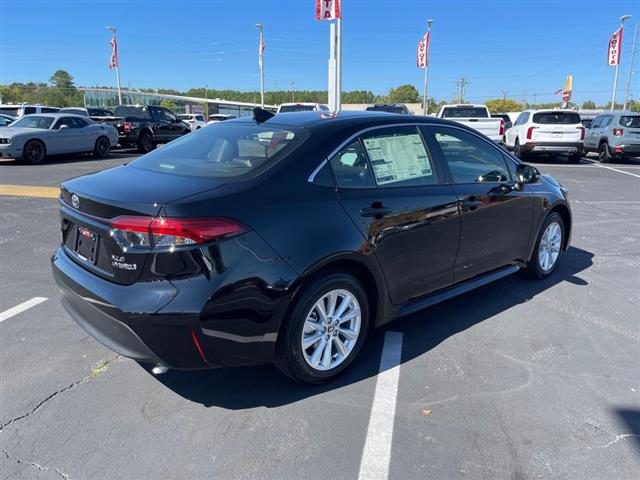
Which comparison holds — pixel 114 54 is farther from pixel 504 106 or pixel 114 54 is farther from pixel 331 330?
pixel 504 106

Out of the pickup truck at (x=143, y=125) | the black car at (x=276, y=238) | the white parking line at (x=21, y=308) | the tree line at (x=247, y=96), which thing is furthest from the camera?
the tree line at (x=247, y=96)

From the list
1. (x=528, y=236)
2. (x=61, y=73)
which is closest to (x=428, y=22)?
(x=528, y=236)

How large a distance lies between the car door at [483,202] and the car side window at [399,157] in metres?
0.17

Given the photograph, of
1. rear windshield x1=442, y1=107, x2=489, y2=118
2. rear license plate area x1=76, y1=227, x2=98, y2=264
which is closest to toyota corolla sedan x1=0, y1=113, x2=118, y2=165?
rear windshield x1=442, y1=107, x2=489, y2=118

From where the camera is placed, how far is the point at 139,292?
2.62m

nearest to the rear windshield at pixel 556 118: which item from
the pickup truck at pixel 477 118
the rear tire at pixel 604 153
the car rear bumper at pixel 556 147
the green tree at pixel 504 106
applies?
the car rear bumper at pixel 556 147

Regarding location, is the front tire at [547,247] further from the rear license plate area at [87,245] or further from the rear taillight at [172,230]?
the rear license plate area at [87,245]

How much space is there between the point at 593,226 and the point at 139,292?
7146mm

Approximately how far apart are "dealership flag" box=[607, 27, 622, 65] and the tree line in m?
24.7

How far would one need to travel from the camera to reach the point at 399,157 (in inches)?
142

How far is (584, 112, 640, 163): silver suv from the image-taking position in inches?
648

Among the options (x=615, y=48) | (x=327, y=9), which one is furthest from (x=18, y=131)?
(x=615, y=48)

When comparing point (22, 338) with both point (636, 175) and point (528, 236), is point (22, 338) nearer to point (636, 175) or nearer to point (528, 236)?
point (528, 236)

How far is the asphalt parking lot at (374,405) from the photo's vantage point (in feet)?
8.23
